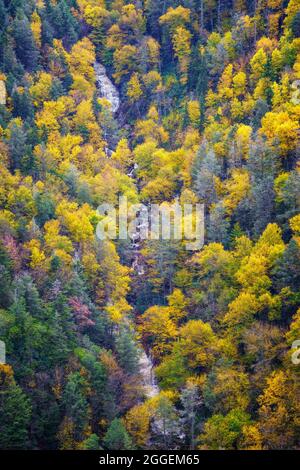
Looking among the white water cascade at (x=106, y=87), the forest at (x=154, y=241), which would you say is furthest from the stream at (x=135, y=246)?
the forest at (x=154, y=241)

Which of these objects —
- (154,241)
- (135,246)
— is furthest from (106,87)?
A: (154,241)

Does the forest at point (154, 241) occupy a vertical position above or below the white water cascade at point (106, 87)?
below

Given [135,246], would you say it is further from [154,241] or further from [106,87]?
[106,87]

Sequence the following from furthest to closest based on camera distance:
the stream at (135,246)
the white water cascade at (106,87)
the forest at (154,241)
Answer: the white water cascade at (106,87), the stream at (135,246), the forest at (154,241)

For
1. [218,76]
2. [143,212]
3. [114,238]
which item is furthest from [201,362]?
[218,76]

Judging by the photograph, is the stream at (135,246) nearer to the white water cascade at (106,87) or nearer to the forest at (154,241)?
the white water cascade at (106,87)

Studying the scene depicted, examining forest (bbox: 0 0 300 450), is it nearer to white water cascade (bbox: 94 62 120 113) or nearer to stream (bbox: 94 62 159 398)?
stream (bbox: 94 62 159 398)

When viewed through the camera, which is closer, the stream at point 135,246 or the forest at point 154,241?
the forest at point 154,241


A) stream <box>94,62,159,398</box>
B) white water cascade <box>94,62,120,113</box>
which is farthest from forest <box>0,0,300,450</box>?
white water cascade <box>94,62,120,113</box>
